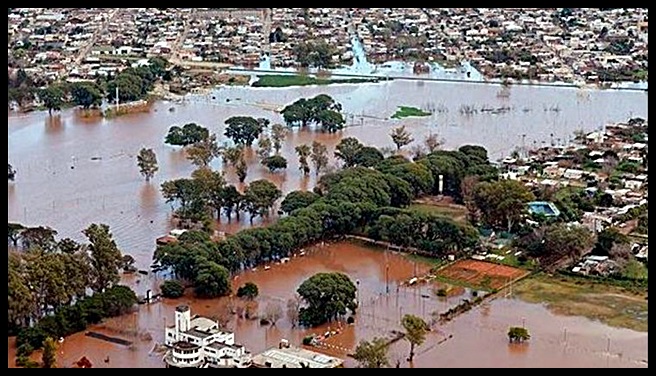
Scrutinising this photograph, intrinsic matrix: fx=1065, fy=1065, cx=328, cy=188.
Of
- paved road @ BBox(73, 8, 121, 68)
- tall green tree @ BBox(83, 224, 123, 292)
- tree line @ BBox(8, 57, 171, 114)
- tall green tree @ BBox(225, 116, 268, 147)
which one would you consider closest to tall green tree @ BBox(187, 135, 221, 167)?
tall green tree @ BBox(225, 116, 268, 147)

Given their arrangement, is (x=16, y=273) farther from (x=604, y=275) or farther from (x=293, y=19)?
(x=293, y=19)

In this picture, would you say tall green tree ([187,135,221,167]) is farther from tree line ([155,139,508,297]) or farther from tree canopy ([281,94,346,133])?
tree canopy ([281,94,346,133])

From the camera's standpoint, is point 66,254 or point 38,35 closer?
point 66,254

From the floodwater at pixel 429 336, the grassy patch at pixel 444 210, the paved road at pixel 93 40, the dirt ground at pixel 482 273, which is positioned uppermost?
the paved road at pixel 93 40

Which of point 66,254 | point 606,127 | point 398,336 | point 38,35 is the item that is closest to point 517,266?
point 398,336

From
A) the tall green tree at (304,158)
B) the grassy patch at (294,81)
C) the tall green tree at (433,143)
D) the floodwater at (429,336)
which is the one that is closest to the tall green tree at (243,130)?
the tall green tree at (304,158)

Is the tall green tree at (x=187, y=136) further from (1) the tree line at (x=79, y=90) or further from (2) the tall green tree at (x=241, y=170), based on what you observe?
(1) the tree line at (x=79, y=90)

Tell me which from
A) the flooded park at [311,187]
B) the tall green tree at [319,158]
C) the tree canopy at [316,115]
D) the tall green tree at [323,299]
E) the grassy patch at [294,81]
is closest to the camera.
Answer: the flooded park at [311,187]
